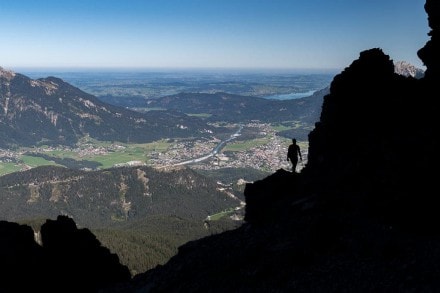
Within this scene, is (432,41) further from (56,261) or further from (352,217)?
(56,261)

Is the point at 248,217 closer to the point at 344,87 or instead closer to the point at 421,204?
the point at 344,87

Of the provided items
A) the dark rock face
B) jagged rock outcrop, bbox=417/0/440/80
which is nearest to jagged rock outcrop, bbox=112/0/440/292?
jagged rock outcrop, bbox=417/0/440/80

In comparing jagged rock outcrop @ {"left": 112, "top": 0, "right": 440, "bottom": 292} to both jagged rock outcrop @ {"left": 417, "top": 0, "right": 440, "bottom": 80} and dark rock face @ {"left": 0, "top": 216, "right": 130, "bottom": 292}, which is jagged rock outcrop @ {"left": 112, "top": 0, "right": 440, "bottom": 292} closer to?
jagged rock outcrop @ {"left": 417, "top": 0, "right": 440, "bottom": 80}

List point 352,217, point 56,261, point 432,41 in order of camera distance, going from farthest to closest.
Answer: point 56,261 → point 432,41 → point 352,217

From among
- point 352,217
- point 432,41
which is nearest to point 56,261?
point 352,217

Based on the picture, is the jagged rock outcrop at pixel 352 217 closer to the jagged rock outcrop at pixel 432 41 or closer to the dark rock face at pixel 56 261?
the jagged rock outcrop at pixel 432 41
